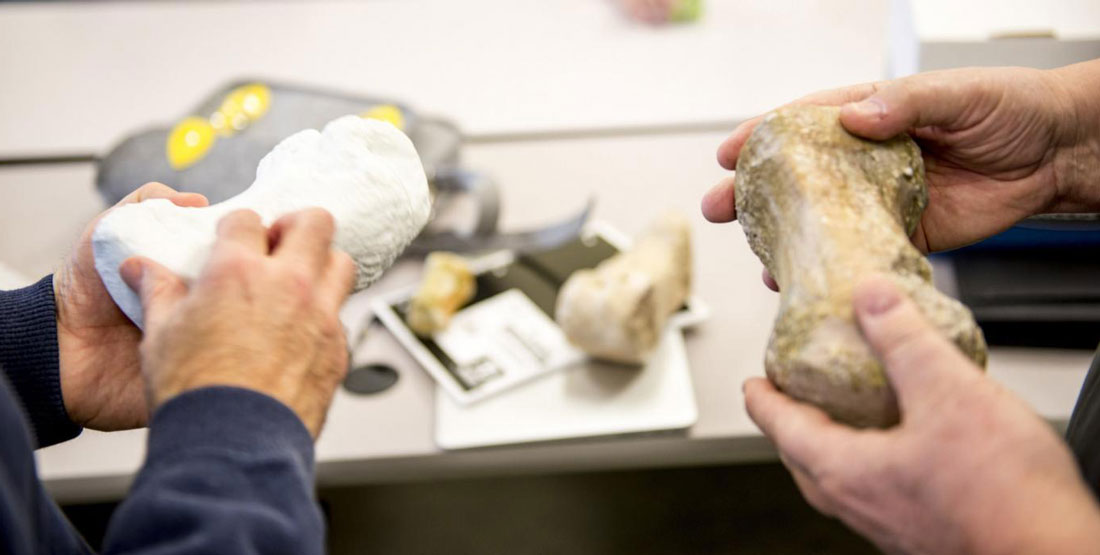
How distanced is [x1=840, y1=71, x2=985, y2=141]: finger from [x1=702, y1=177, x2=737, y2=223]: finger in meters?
0.14

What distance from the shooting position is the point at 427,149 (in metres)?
1.44

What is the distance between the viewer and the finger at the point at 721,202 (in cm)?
84

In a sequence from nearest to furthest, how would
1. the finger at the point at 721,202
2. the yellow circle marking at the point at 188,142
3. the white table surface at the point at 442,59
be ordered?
the finger at the point at 721,202 → the yellow circle marking at the point at 188,142 → the white table surface at the point at 442,59

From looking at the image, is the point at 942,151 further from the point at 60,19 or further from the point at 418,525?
the point at 60,19

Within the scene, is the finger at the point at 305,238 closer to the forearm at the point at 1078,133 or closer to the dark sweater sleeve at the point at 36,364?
the dark sweater sleeve at the point at 36,364

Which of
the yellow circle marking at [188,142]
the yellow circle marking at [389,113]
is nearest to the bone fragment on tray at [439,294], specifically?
the yellow circle marking at [389,113]

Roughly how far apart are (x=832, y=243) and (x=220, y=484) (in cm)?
42

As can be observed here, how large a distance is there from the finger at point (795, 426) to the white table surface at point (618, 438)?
17.3 inches

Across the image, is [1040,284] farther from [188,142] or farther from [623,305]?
[188,142]

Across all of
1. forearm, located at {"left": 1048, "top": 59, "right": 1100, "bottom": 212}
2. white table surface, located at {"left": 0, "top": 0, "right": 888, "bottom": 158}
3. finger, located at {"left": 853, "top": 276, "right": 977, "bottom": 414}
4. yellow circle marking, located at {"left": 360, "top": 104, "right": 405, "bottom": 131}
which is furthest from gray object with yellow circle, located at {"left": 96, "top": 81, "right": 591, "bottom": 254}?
finger, located at {"left": 853, "top": 276, "right": 977, "bottom": 414}

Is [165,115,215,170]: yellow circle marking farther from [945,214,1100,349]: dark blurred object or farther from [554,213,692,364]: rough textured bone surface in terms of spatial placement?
[945,214,1100,349]: dark blurred object

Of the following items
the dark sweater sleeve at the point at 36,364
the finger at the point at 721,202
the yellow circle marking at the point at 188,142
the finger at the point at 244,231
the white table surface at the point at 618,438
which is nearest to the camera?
the finger at the point at 244,231

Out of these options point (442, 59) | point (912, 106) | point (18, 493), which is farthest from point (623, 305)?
point (442, 59)

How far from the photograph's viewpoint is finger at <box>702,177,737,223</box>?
837 millimetres
